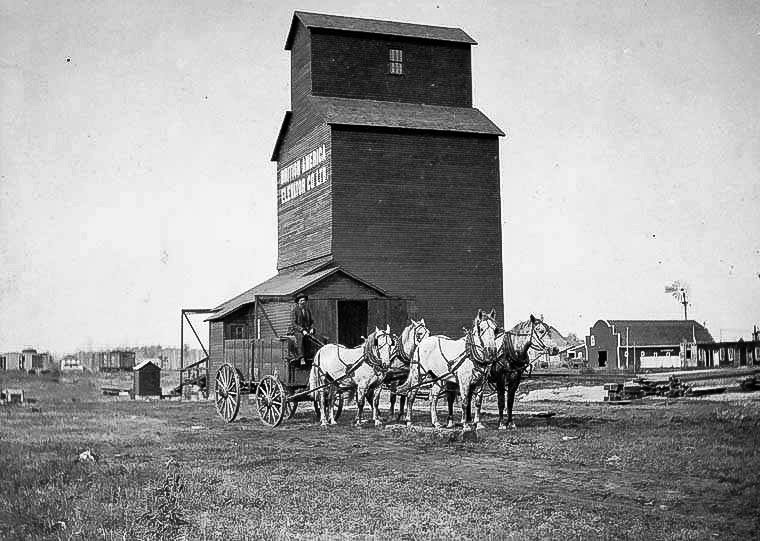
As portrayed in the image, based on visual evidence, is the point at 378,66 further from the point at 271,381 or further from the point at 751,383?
the point at 751,383

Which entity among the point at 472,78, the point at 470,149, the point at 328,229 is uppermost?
the point at 472,78

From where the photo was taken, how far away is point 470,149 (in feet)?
101

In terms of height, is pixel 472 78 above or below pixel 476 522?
above

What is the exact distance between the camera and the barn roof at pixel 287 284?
25.6 meters

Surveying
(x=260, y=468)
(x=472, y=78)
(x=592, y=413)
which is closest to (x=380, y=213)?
(x=472, y=78)

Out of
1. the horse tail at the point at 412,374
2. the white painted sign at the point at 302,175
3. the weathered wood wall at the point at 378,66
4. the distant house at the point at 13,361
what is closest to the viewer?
the distant house at the point at 13,361

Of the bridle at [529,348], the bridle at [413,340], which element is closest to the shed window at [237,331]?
the bridle at [413,340]

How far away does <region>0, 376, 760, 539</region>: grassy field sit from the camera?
875 centimetres

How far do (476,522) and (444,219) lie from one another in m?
22.0

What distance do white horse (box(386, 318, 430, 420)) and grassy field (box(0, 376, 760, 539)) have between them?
7.18 feet

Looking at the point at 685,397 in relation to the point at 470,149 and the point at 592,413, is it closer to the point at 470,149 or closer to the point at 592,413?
the point at 592,413

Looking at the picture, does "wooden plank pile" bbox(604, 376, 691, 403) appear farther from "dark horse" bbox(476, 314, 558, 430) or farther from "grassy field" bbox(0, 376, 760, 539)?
"dark horse" bbox(476, 314, 558, 430)

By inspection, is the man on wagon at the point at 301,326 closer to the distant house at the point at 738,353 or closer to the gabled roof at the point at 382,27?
the distant house at the point at 738,353

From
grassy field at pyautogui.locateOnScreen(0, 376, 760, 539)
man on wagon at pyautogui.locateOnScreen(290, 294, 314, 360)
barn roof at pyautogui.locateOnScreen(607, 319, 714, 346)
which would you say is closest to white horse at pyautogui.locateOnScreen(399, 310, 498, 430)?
grassy field at pyautogui.locateOnScreen(0, 376, 760, 539)
